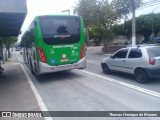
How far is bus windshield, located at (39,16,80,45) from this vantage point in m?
11.0

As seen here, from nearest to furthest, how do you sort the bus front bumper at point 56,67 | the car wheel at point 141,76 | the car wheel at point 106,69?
the car wheel at point 141,76 → the bus front bumper at point 56,67 → the car wheel at point 106,69

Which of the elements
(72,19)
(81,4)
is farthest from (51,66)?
(81,4)

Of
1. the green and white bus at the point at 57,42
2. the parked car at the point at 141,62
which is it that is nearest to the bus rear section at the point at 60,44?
the green and white bus at the point at 57,42

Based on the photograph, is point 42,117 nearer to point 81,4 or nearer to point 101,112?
point 101,112

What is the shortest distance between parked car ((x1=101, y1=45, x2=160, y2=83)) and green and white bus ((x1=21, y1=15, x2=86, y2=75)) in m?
2.44

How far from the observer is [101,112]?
6184 mm

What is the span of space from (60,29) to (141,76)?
4772 mm

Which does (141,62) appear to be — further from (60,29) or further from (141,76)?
(60,29)

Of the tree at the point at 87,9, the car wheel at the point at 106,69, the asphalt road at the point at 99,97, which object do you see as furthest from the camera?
the tree at the point at 87,9

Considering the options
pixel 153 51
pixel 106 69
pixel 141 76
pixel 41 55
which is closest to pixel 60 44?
pixel 41 55

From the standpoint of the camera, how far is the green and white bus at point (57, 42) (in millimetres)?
10984

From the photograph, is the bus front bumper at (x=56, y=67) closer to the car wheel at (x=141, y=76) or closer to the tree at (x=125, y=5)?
the car wheel at (x=141, y=76)

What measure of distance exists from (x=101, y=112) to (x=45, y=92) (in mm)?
3763

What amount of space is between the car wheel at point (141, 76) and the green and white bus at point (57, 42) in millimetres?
3344
